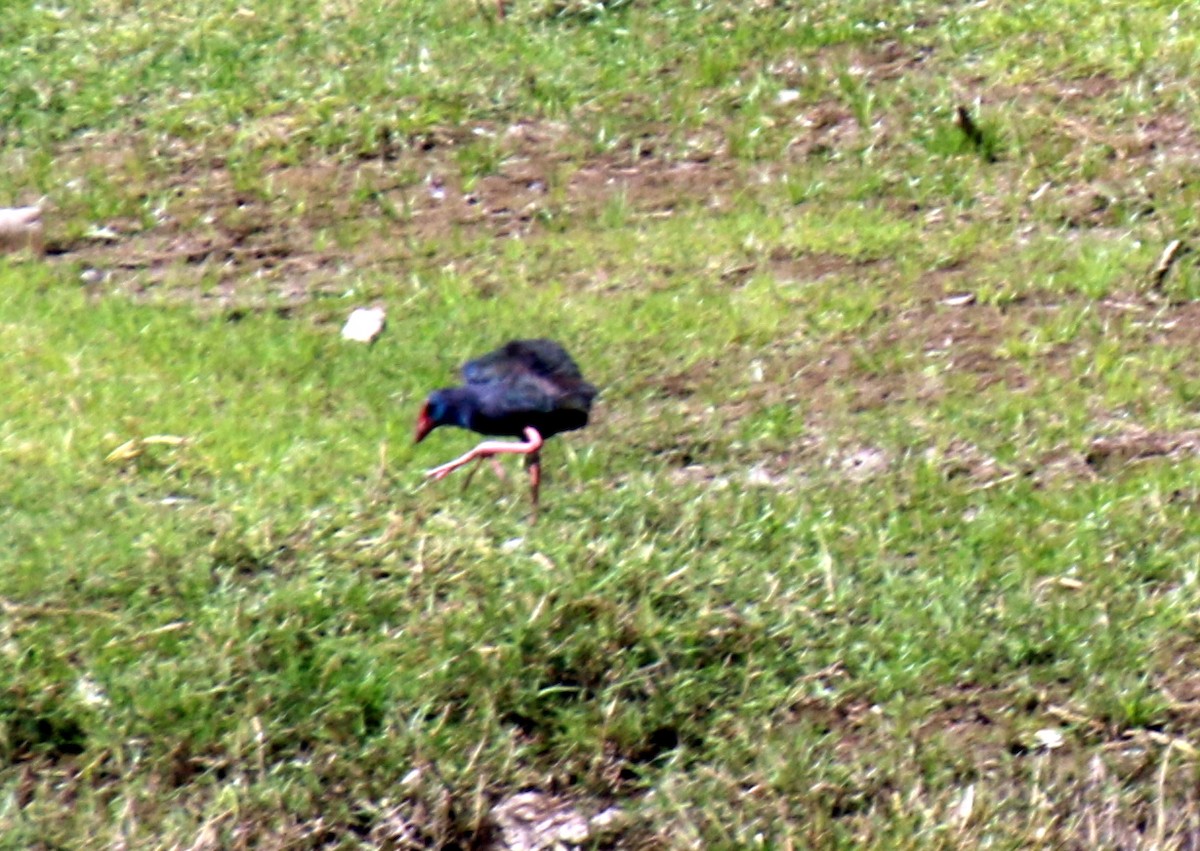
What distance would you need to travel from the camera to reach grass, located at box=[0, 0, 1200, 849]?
16.8 feet

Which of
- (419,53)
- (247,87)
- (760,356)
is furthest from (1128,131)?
(247,87)

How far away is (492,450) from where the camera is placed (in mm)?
5805

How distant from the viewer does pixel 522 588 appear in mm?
5516

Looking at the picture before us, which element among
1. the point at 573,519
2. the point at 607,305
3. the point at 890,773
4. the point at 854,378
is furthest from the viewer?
the point at 607,305

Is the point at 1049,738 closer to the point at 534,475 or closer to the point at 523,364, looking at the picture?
the point at 534,475

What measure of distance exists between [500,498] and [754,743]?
1279mm

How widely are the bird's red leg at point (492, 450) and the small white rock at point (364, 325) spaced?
1.35 metres

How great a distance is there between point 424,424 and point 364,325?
4.17 ft

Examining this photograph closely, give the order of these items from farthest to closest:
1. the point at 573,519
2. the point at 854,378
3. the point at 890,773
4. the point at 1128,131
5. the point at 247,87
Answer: the point at 247,87 → the point at 1128,131 → the point at 854,378 → the point at 573,519 → the point at 890,773

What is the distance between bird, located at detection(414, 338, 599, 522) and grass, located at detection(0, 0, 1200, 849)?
0.17 metres

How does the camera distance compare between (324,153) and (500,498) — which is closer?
(500,498)

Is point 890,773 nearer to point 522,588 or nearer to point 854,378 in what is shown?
point 522,588

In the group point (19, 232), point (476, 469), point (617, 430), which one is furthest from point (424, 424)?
point (19, 232)

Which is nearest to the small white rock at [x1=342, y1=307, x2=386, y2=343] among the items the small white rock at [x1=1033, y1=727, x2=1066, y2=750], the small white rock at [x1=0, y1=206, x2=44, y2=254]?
the small white rock at [x1=0, y1=206, x2=44, y2=254]
